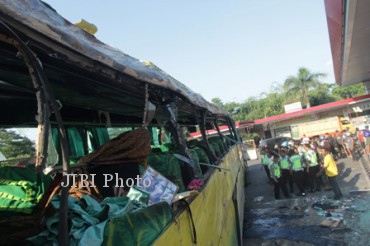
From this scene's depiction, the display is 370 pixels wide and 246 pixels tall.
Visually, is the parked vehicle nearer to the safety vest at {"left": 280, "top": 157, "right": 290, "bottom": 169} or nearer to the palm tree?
the safety vest at {"left": 280, "top": 157, "right": 290, "bottom": 169}

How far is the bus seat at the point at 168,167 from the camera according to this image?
297 cm

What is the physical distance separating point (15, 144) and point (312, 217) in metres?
8.00

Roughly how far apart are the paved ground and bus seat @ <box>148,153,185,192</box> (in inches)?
145

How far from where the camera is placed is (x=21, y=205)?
5.75 ft

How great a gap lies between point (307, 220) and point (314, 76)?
32.7 meters

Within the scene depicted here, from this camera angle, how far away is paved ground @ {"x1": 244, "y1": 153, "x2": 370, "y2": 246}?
5602 mm

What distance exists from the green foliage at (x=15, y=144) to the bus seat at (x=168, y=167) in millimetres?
5509

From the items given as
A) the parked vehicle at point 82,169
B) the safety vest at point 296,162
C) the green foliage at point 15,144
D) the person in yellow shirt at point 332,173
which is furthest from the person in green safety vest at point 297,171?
the green foliage at point 15,144

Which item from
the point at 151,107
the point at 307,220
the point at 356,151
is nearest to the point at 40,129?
→ the point at 151,107

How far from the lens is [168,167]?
9.77 ft

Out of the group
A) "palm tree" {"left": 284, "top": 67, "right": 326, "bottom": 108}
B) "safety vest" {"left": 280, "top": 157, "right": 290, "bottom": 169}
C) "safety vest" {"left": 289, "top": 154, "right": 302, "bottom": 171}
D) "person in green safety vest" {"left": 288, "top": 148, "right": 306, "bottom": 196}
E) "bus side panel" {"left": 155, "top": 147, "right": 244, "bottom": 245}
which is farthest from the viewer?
"palm tree" {"left": 284, "top": 67, "right": 326, "bottom": 108}

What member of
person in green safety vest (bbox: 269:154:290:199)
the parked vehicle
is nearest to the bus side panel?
the parked vehicle

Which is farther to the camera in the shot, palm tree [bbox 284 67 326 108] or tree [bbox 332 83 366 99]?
tree [bbox 332 83 366 99]

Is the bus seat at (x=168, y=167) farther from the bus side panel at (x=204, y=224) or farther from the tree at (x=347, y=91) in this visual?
the tree at (x=347, y=91)
